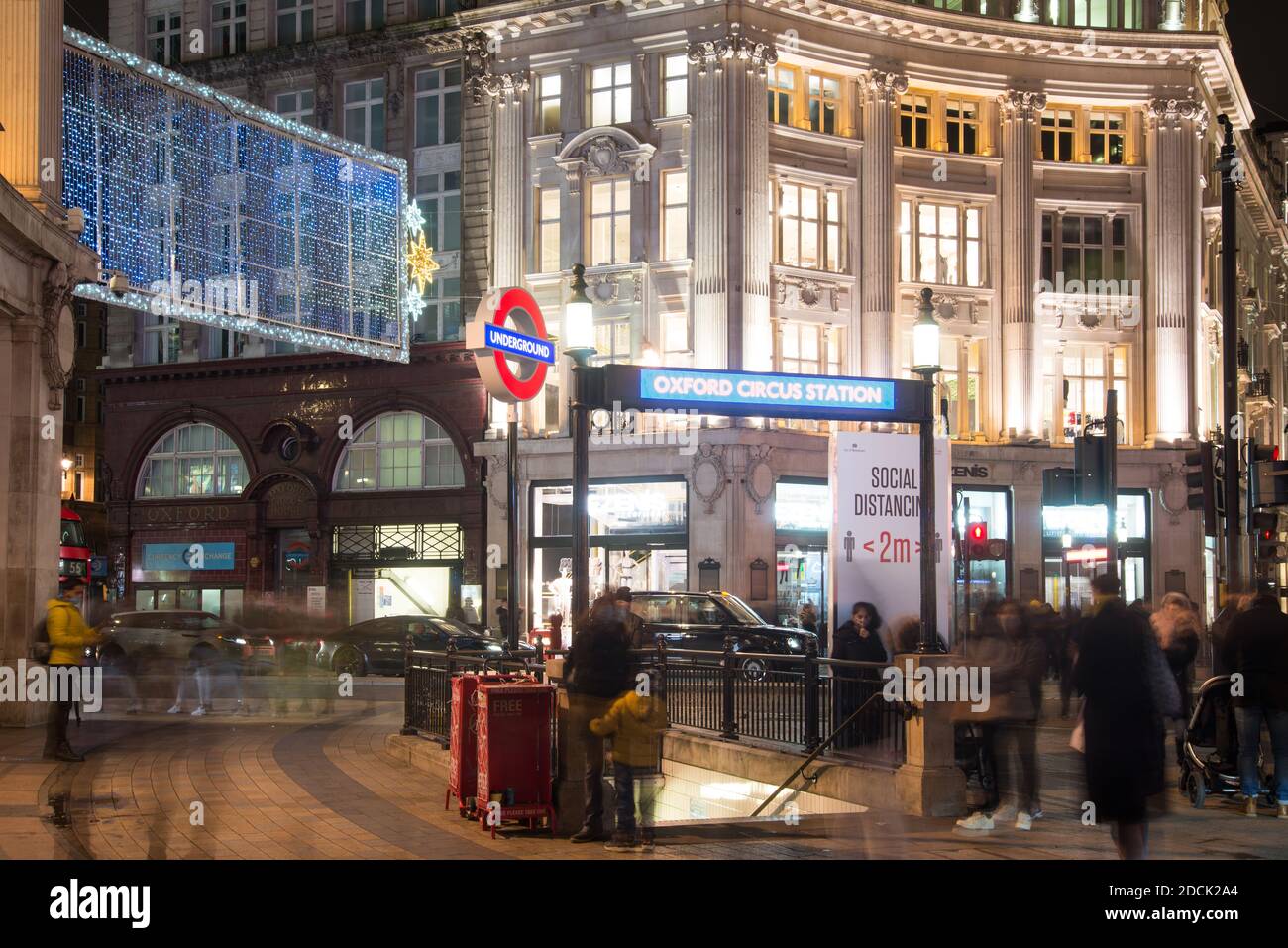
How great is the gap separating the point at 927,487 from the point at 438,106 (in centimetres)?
3336

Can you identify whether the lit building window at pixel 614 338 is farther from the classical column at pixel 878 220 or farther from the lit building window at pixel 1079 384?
the lit building window at pixel 1079 384

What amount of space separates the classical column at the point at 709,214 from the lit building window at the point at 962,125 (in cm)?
796

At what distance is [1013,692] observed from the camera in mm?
12531

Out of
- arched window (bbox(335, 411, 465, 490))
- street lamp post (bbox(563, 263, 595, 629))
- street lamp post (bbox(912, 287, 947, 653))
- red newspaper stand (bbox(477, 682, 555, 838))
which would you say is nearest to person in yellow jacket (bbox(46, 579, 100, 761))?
red newspaper stand (bbox(477, 682, 555, 838))

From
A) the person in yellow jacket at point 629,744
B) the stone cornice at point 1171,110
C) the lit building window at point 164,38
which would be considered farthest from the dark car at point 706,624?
the lit building window at point 164,38

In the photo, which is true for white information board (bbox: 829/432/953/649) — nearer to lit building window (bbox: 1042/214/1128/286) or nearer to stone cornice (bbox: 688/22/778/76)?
stone cornice (bbox: 688/22/778/76)

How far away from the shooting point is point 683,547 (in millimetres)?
39156

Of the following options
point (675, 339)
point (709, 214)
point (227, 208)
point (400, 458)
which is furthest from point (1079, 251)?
point (227, 208)

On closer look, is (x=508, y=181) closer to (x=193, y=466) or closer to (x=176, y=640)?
(x=193, y=466)

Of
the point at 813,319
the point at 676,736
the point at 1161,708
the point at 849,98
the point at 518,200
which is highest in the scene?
the point at 849,98

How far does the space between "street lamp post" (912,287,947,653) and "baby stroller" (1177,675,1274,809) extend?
2.44 meters
